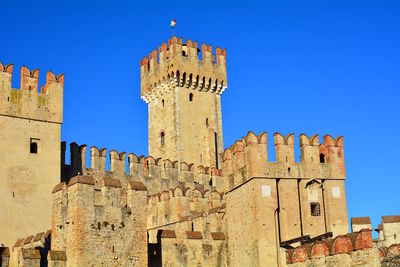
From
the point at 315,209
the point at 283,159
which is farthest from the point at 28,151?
the point at 315,209

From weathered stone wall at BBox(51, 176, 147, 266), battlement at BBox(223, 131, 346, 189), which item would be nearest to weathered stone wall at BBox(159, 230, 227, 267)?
weathered stone wall at BBox(51, 176, 147, 266)

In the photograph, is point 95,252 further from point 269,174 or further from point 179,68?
point 179,68

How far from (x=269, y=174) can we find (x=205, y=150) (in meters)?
23.4

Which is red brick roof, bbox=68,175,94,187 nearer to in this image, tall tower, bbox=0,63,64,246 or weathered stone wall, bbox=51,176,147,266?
weathered stone wall, bbox=51,176,147,266

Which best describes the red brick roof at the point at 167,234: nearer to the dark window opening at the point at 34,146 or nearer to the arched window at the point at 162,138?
the dark window opening at the point at 34,146

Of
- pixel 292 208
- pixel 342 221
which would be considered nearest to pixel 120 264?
pixel 292 208

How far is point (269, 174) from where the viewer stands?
92.7 feet

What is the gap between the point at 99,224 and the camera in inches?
992

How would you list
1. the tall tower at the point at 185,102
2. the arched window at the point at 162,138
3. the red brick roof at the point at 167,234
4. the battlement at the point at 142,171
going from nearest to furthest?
the red brick roof at the point at 167,234 → the battlement at the point at 142,171 → the tall tower at the point at 185,102 → the arched window at the point at 162,138

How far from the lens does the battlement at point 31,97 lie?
1304 inches

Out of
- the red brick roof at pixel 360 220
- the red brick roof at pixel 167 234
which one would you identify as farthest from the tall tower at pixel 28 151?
the red brick roof at pixel 360 220

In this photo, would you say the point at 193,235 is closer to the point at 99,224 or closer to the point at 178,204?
the point at 178,204

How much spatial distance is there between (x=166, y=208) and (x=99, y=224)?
11.0 metres

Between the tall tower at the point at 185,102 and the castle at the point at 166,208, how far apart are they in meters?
11.1
